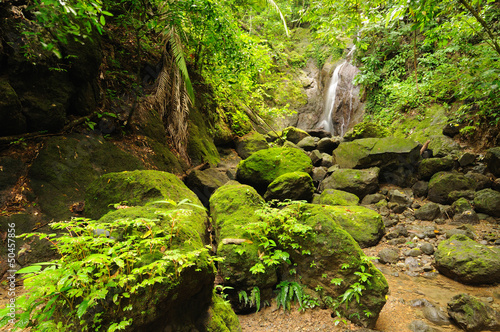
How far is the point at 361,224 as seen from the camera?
18.7 ft

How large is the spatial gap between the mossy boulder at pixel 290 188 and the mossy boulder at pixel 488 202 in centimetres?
429

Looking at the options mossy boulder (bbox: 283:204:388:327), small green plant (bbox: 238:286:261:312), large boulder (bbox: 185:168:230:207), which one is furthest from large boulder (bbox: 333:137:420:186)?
small green plant (bbox: 238:286:261:312)

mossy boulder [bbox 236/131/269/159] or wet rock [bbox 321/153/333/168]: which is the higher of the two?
mossy boulder [bbox 236/131/269/159]

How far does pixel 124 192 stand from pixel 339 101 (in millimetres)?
17201

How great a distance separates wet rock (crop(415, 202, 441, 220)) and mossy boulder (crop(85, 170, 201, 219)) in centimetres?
642

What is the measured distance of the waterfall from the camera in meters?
16.9

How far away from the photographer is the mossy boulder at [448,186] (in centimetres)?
662

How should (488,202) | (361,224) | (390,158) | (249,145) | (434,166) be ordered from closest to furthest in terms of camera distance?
(361,224) < (488,202) < (434,166) < (390,158) < (249,145)

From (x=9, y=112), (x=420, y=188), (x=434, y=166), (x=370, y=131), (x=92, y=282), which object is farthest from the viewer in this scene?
(x=370, y=131)

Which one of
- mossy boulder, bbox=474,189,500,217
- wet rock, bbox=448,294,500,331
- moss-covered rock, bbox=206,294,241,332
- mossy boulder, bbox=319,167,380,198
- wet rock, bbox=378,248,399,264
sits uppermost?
mossy boulder, bbox=319,167,380,198

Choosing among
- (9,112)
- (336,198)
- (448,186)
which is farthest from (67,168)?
(448,186)

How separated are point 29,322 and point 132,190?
95.5 inches

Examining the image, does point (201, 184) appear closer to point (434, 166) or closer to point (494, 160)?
point (434, 166)

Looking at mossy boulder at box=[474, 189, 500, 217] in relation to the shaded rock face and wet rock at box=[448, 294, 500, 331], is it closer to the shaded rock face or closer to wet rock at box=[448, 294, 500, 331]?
wet rock at box=[448, 294, 500, 331]
